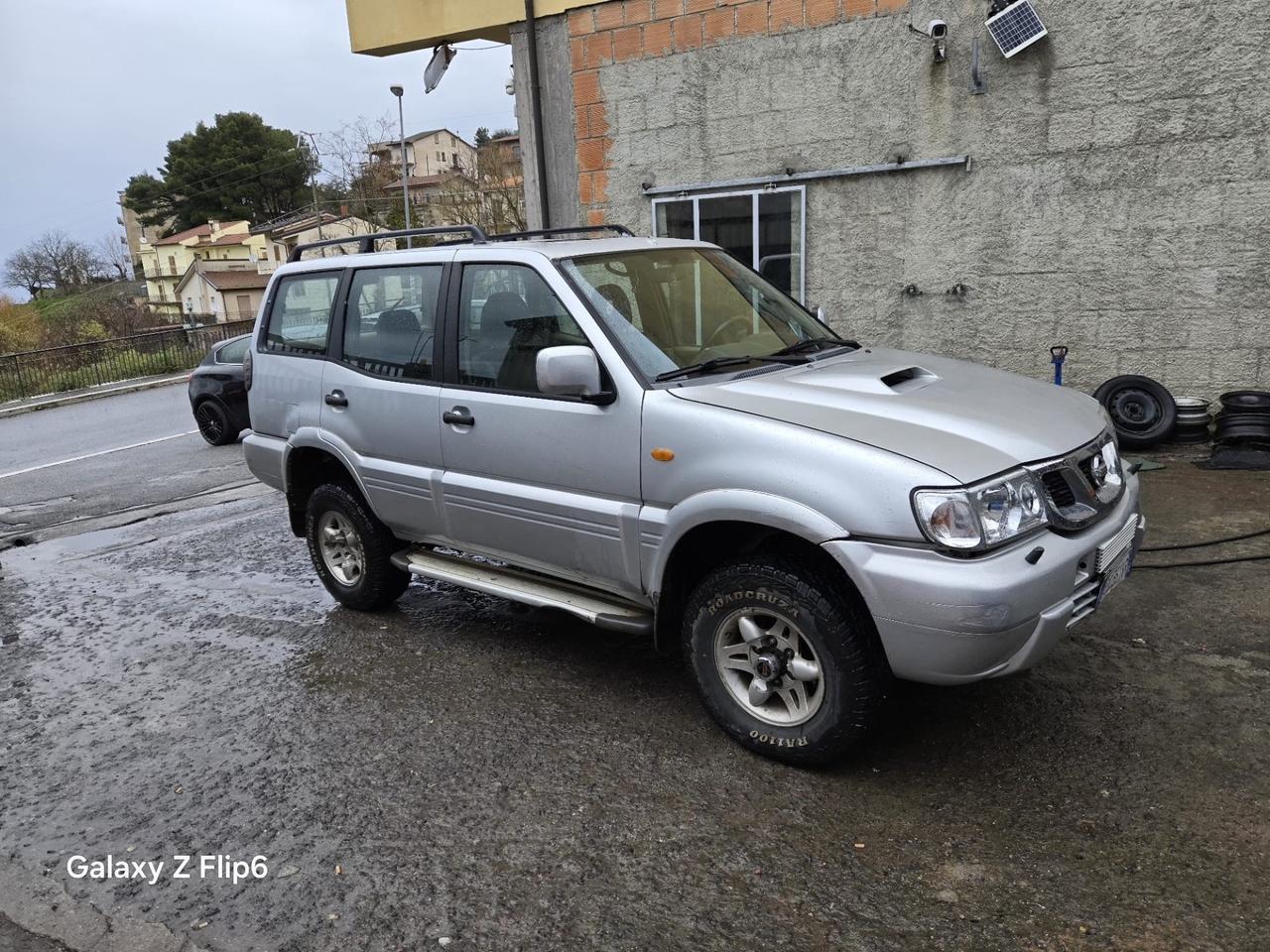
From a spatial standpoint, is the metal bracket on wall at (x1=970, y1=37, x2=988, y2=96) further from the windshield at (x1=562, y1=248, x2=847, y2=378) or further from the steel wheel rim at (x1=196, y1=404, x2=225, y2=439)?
the steel wheel rim at (x1=196, y1=404, x2=225, y2=439)

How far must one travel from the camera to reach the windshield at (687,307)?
408 centimetres

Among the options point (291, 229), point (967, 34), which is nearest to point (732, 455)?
point (967, 34)

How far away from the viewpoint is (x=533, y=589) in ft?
14.4

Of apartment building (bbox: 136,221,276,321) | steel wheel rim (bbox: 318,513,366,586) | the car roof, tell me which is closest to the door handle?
the car roof

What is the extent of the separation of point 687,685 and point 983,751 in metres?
1.33

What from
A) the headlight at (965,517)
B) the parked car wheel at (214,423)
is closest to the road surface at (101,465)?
the parked car wheel at (214,423)

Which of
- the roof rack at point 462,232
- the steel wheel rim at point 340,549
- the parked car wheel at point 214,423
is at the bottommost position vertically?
the parked car wheel at point 214,423

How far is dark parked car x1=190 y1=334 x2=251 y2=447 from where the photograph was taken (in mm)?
12906

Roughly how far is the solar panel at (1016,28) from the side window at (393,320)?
563cm

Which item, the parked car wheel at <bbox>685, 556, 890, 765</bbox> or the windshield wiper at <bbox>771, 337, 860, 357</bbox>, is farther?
the windshield wiper at <bbox>771, 337, 860, 357</bbox>

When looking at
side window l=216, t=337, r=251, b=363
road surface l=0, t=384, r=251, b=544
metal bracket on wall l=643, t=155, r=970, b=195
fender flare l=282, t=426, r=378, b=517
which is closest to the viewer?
fender flare l=282, t=426, r=378, b=517

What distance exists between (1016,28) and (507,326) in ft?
18.9

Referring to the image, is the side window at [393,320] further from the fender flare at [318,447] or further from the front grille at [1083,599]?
the front grille at [1083,599]

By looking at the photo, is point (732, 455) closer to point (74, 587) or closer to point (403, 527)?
point (403, 527)
